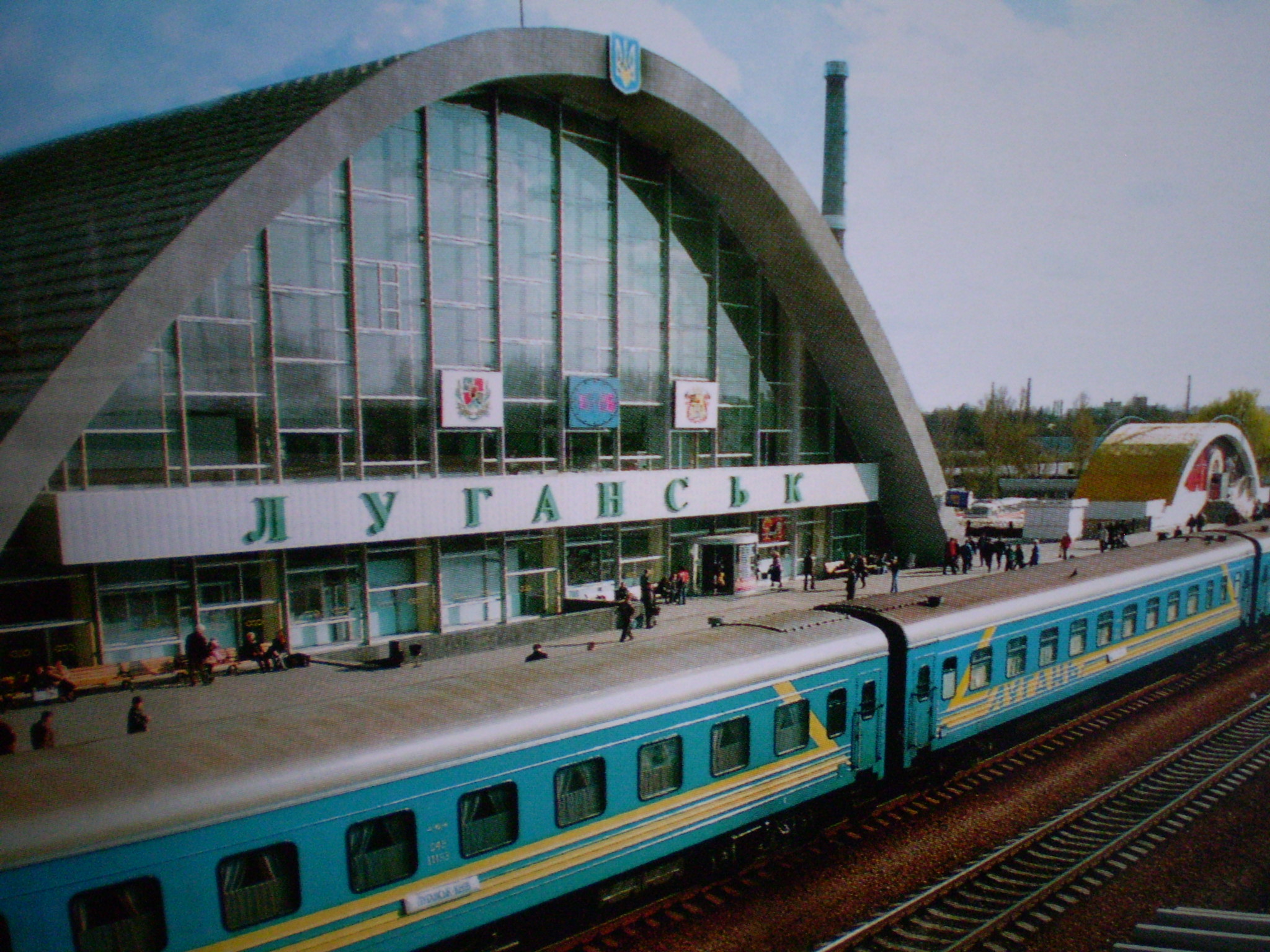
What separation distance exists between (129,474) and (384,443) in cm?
577

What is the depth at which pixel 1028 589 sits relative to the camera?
15.4 meters

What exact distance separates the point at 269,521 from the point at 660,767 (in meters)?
13.0

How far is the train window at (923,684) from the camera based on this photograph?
12594 millimetres

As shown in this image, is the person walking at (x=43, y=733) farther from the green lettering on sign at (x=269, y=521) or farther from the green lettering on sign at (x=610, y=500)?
the green lettering on sign at (x=610, y=500)

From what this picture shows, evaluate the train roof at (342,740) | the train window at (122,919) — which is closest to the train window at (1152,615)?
the train roof at (342,740)

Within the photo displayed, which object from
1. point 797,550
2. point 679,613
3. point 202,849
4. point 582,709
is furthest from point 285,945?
point 797,550

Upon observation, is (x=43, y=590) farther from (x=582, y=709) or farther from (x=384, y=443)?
(x=582, y=709)

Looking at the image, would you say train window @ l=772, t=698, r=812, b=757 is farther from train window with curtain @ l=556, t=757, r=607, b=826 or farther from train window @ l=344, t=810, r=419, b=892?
train window @ l=344, t=810, r=419, b=892

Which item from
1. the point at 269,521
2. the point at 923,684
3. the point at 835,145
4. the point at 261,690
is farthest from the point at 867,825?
the point at 835,145

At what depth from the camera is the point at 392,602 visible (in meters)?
22.5

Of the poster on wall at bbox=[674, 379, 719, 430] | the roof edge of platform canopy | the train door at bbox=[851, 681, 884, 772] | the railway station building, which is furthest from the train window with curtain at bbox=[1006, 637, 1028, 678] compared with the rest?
the roof edge of platform canopy

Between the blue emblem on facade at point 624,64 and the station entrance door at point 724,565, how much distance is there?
559 inches

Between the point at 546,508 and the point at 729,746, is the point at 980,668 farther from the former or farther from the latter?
the point at 546,508

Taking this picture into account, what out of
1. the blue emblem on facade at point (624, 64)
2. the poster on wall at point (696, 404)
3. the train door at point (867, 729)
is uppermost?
the blue emblem on facade at point (624, 64)
